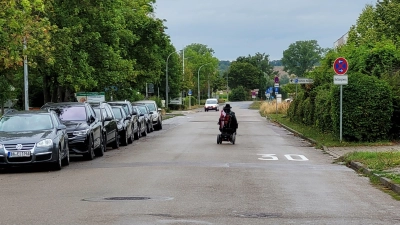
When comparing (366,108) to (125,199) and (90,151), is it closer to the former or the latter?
(90,151)

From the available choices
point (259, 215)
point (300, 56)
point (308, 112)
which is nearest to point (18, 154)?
point (259, 215)

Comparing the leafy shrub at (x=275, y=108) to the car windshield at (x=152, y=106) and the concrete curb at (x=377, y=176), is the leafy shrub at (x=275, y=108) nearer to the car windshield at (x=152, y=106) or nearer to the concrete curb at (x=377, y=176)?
the car windshield at (x=152, y=106)

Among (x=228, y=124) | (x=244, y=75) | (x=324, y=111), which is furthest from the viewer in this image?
(x=244, y=75)

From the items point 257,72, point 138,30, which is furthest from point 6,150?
point 257,72

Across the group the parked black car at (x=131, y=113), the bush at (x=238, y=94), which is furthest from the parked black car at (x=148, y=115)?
the bush at (x=238, y=94)

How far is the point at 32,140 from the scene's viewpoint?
16234 millimetres

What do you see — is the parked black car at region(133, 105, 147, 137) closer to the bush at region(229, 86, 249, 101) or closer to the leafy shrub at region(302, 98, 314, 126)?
the leafy shrub at region(302, 98, 314, 126)

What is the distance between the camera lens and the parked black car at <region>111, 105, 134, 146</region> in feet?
87.7

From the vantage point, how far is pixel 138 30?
44000 millimetres

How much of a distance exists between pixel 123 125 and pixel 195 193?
15.3 metres

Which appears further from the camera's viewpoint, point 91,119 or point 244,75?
point 244,75

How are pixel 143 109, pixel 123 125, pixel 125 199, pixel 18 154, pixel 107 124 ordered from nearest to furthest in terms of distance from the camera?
pixel 125 199 < pixel 18 154 < pixel 107 124 < pixel 123 125 < pixel 143 109

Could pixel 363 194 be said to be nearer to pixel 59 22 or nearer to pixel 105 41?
pixel 59 22

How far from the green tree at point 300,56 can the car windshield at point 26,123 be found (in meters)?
172
